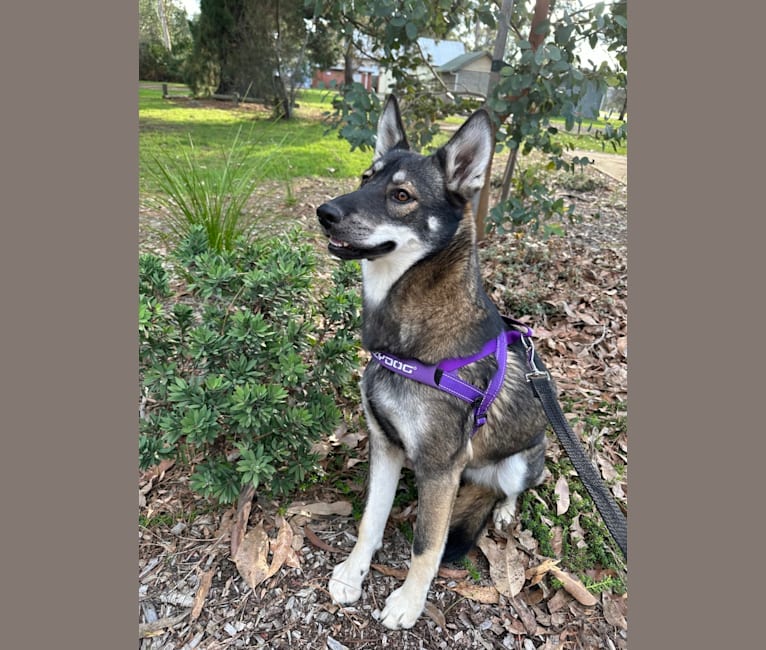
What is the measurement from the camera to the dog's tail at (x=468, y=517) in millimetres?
2670

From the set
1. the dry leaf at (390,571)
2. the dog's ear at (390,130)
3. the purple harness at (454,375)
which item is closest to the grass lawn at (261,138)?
→ the dog's ear at (390,130)

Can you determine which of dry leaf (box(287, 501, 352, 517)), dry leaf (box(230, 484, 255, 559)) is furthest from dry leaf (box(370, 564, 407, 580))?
dry leaf (box(230, 484, 255, 559))

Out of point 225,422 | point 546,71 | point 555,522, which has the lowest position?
point 555,522

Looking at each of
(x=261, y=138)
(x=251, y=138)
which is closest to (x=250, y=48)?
(x=251, y=138)

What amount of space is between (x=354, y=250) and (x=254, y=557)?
1753 millimetres

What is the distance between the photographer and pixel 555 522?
3.01m

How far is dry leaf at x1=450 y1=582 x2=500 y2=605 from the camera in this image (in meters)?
2.55

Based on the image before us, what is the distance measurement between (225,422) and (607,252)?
556cm

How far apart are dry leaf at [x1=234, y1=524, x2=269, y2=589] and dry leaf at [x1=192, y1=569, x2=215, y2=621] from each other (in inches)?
5.8

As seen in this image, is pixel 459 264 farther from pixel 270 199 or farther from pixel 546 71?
pixel 270 199

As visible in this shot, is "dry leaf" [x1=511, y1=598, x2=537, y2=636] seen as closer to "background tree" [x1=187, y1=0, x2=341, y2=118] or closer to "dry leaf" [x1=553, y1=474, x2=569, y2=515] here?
"dry leaf" [x1=553, y1=474, x2=569, y2=515]

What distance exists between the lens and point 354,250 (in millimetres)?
2223

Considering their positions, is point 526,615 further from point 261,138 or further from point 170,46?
point 170,46

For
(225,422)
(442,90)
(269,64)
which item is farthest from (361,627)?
(269,64)
